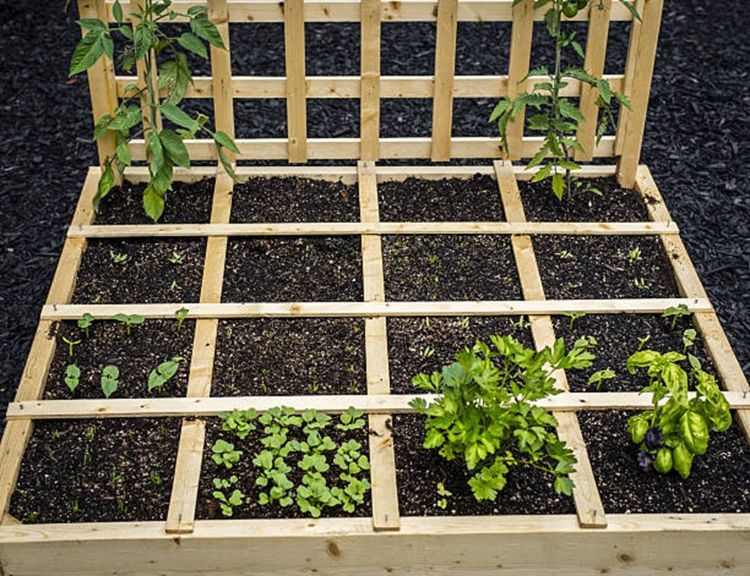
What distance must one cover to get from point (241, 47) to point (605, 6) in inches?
100

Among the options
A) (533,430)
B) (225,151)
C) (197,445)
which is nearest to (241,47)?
(225,151)

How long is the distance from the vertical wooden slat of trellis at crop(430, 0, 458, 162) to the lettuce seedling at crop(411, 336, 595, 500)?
1554 millimetres

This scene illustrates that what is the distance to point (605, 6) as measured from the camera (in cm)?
407

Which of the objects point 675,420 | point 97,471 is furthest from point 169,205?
point 675,420

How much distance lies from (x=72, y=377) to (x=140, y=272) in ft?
2.01

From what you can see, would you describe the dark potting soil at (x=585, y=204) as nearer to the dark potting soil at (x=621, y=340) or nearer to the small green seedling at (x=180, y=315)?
the dark potting soil at (x=621, y=340)

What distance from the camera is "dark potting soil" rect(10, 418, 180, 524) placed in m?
3.02

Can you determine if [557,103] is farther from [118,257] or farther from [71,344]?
[71,344]

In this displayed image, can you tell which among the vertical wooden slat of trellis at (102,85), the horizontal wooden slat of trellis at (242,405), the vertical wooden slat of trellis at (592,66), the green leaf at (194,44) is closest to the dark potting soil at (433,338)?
the horizontal wooden slat of trellis at (242,405)

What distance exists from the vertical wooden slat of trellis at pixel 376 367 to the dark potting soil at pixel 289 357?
50 mm

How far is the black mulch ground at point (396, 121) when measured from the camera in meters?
4.45

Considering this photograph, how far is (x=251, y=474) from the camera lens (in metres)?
3.12

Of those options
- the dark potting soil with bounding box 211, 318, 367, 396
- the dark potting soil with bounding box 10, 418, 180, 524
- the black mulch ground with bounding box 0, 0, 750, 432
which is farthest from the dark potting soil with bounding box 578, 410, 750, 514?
the dark potting soil with bounding box 10, 418, 180, 524

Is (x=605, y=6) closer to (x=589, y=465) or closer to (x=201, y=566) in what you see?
(x=589, y=465)
